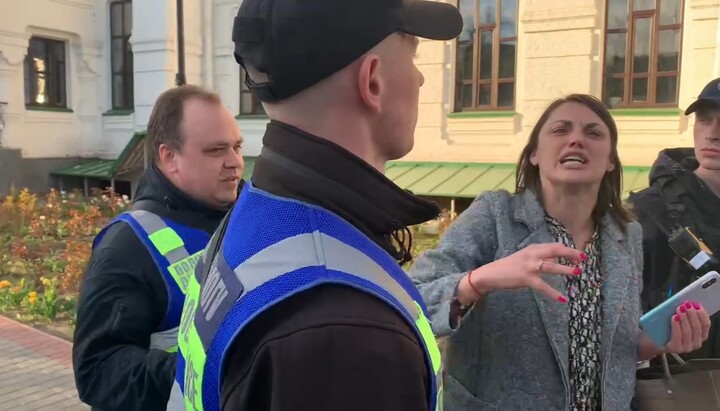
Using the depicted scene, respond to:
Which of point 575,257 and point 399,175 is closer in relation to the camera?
point 575,257

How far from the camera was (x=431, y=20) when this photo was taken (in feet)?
3.60

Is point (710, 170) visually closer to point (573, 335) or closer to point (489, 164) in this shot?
point (573, 335)

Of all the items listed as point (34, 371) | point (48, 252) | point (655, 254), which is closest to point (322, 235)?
point (655, 254)

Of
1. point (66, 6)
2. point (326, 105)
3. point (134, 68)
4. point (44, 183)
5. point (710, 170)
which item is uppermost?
point (66, 6)

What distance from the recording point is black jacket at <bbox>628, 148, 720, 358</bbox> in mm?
2506

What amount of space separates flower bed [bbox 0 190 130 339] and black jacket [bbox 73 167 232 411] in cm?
489

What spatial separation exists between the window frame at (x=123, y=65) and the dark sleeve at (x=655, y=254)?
47.0 feet

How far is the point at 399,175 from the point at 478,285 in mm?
9724

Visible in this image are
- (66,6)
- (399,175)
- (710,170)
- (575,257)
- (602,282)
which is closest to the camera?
(575,257)

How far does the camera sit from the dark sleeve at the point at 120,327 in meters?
1.84

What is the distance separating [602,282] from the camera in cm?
205

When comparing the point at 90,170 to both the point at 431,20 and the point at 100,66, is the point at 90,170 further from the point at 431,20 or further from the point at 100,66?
the point at 431,20

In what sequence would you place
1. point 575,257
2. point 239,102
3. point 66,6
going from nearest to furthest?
point 575,257, point 239,102, point 66,6

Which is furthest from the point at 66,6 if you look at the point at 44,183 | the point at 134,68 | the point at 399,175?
the point at 399,175
